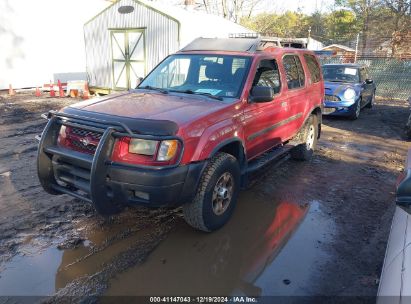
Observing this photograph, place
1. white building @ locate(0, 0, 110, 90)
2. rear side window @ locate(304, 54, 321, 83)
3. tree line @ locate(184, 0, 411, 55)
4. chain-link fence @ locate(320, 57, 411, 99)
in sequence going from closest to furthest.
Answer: rear side window @ locate(304, 54, 321, 83) < white building @ locate(0, 0, 110, 90) < chain-link fence @ locate(320, 57, 411, 99) < tree line @ locate(184, 0, 411, 55)

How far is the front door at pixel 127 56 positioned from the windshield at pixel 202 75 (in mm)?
9127

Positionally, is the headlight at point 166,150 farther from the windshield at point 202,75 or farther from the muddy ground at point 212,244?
the windshield at point 202,75

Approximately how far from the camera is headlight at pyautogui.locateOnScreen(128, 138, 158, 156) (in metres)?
3.26

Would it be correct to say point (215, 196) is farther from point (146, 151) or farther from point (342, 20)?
point (342, 20)

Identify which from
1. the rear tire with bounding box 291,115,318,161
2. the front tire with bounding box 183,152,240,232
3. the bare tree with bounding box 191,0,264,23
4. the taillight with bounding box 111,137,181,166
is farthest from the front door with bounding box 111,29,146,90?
the bare tree with bounding box 191,0,264,23

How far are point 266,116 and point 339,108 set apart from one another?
Answer: 6937 millimetres

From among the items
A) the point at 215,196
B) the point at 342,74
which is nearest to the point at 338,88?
the point at 342,74

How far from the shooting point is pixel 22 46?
17.0 meters

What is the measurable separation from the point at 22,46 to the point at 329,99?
1450 cm

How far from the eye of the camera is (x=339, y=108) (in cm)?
1085

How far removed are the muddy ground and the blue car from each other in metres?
5.25

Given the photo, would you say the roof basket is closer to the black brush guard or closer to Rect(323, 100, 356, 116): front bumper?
the black brush guard

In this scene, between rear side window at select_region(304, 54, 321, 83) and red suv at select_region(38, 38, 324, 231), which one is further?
rear side window at select_region(304, 54, 321, 83)

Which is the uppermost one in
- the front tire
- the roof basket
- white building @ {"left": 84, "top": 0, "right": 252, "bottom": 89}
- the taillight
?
white building @ {"left": 84, "top": 0, "right": 252, "bottom": 89}
